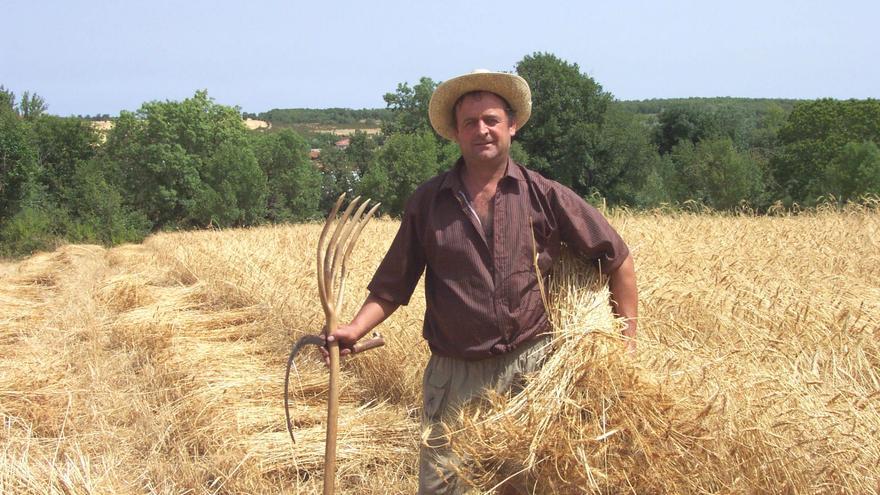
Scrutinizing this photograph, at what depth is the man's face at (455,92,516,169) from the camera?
2.44 metres

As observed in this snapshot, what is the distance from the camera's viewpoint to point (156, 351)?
20.5 ft

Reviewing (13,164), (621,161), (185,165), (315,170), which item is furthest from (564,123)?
(13,164)

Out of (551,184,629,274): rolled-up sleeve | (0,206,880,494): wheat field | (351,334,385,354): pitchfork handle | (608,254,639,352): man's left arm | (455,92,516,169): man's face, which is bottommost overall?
(0,206,880,494): wheat field

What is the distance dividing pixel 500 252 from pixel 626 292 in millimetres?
462

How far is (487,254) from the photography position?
2.43 m

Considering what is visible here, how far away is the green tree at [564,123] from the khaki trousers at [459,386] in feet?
131

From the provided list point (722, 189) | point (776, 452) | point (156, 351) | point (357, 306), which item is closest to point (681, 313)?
point (776, 452)

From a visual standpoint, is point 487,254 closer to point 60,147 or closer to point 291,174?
point 291,174

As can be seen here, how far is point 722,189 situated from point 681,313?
35.6 metres

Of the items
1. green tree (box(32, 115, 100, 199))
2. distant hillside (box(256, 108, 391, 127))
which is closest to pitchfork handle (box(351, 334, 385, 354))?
green tree (box(32, 115, 100, 199))

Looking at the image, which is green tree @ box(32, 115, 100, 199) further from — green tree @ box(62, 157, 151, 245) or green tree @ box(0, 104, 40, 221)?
green tree @ box(0, 104, 40, 221)

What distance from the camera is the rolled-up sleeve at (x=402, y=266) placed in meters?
2.62

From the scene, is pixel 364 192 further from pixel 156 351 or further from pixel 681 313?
pixel 681 313

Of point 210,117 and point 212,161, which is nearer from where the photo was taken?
point 212,161
